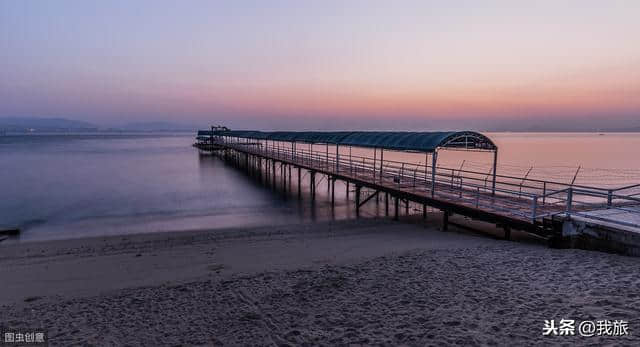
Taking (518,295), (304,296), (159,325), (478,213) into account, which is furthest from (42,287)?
(478,213)

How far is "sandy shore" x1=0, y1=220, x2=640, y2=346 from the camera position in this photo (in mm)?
5129

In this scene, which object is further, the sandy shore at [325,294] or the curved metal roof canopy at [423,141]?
the curved metal roof canopy at [423,141]

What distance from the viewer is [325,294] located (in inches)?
261

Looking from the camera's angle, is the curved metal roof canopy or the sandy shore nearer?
the sandy shore

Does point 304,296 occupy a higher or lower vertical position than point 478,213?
lower

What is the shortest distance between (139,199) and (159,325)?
19682 millimetres

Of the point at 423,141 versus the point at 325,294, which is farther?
the point at 423,141

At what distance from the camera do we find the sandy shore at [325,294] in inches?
202

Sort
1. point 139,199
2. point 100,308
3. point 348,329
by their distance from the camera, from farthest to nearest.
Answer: point 139,199 < point 100,308 < point 348,329

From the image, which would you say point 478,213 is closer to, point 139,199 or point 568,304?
point 568,304

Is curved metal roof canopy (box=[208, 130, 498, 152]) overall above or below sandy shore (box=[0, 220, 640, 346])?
above

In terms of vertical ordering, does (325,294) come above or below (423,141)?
below

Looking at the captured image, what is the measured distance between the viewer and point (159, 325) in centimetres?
562

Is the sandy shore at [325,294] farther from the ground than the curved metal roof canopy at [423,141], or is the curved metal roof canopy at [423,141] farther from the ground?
the curved metal roof canopy at [423,141]
